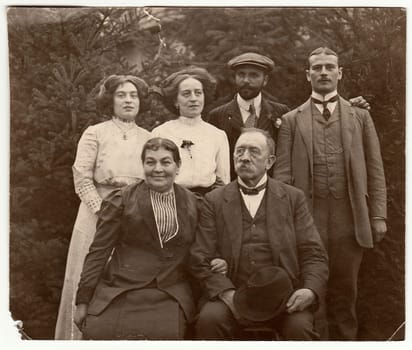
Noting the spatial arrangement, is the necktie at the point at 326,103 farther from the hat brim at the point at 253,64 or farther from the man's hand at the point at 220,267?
the man's hand at the point at 220,267

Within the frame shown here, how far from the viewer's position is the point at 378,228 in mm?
5863

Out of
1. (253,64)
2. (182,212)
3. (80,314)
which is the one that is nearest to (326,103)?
(253,64)

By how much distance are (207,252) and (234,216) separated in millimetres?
345

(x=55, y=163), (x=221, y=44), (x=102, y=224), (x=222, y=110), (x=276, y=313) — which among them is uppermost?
(x=221, y=44)

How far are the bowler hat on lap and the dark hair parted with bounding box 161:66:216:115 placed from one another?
1.42 metres

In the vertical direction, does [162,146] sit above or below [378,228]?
→ above

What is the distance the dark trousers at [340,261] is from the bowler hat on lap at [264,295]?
392mm

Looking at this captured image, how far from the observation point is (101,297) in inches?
224

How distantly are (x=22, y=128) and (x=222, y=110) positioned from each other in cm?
159

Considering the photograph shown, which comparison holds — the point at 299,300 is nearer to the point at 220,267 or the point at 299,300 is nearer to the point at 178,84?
the point at 220,267

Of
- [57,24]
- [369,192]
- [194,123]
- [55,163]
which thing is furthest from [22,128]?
[369,192]

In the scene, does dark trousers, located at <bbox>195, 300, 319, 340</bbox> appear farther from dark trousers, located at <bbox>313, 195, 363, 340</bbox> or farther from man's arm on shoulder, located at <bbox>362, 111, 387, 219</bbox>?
man's arm on shoulder, located at <bbox>362, 111, 387, 219</bbox>

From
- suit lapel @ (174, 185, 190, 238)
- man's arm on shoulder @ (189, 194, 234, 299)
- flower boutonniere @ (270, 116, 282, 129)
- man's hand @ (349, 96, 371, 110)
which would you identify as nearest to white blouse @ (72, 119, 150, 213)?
suit lapel @ (174, 185, 190, 238)

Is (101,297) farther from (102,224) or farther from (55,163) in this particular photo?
(55,163)
